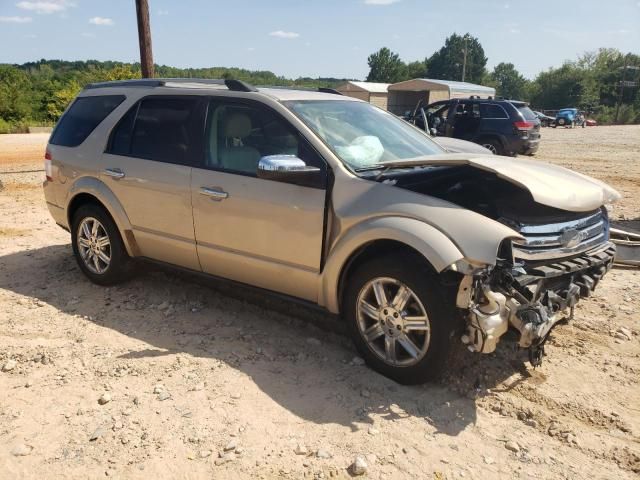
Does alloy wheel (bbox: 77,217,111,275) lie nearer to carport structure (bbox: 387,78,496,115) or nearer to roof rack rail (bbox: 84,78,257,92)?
roof rack rail (bbox: 84,78,257,92)

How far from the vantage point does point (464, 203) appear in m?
3.41

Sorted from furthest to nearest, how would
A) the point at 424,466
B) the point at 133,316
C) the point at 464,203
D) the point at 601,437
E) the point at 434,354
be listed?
the point at 133,316, the point at 464,203, the point at 434,354, the point at 601,437, the point at 424,466

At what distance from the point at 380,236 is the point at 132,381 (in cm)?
185

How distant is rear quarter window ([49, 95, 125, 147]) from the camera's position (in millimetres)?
5012

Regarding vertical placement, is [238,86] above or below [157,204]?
above

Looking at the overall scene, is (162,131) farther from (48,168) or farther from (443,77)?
(443,77)

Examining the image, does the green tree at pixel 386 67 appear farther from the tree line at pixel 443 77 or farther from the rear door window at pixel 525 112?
the rear door window at pixel 525 112

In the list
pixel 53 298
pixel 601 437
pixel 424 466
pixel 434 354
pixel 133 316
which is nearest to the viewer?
pixel 424 466

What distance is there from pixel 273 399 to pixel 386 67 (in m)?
103

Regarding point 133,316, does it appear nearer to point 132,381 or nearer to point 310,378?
point 132,381

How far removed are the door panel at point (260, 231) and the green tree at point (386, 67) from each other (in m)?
99.8

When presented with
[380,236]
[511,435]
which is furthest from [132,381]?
[511,435]

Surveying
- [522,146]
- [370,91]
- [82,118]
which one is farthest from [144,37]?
[370,91]

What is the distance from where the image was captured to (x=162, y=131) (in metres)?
4.49
